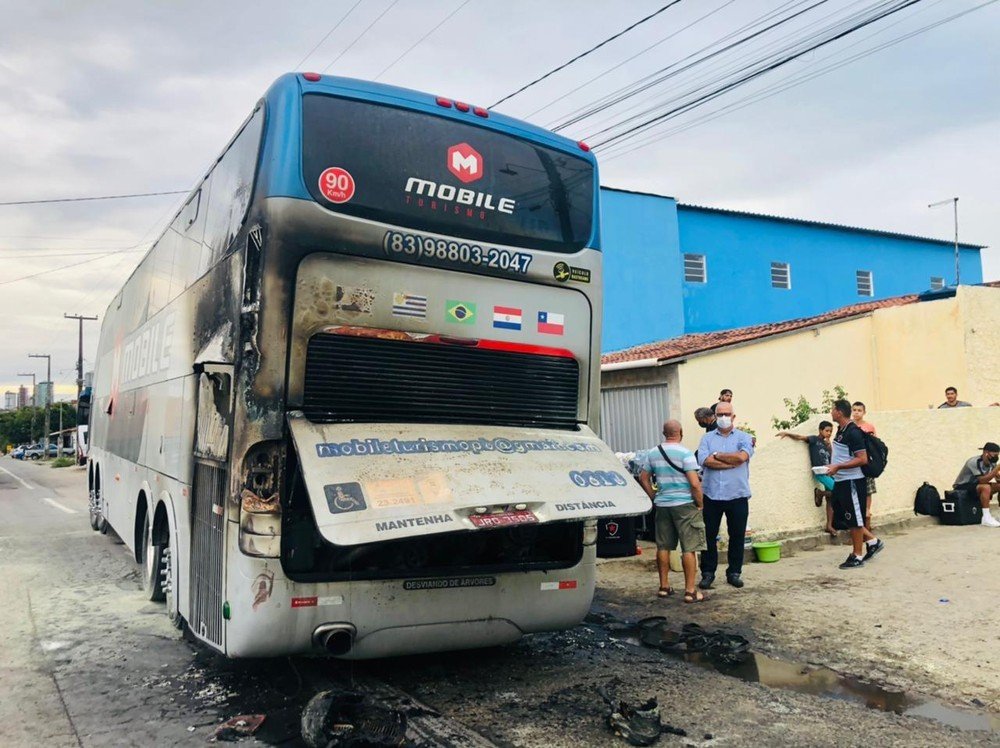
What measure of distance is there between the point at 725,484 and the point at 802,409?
622 cm

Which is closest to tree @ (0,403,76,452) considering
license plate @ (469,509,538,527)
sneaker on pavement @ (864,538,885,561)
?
sneaker on pavement @ (864,538,885,561)

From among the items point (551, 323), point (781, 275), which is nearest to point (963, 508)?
point (551, 323)

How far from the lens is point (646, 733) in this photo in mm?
4469

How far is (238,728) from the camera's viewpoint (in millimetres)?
4762

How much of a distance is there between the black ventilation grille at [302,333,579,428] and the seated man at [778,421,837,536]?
5668 millimetres

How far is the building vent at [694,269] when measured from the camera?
24.5 meters

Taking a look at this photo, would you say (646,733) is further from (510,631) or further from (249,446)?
(249,446)

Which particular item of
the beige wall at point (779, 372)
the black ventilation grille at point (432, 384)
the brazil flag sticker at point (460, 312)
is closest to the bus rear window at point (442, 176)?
the brazil flag sticker at point (460, 312)

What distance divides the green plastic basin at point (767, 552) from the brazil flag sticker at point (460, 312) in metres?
5.64

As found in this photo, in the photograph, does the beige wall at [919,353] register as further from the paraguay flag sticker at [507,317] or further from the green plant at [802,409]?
the paraguay flag sticker at [507,317]

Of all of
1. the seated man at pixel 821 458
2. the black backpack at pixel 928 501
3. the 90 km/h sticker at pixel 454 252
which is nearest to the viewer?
the 90 km/h sticker at pixel 454 252

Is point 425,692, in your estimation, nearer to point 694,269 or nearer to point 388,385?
point 388,385

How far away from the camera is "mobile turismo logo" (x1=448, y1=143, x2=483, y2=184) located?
5605mm

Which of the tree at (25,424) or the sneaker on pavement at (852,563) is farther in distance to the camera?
the tree at (25,424)
